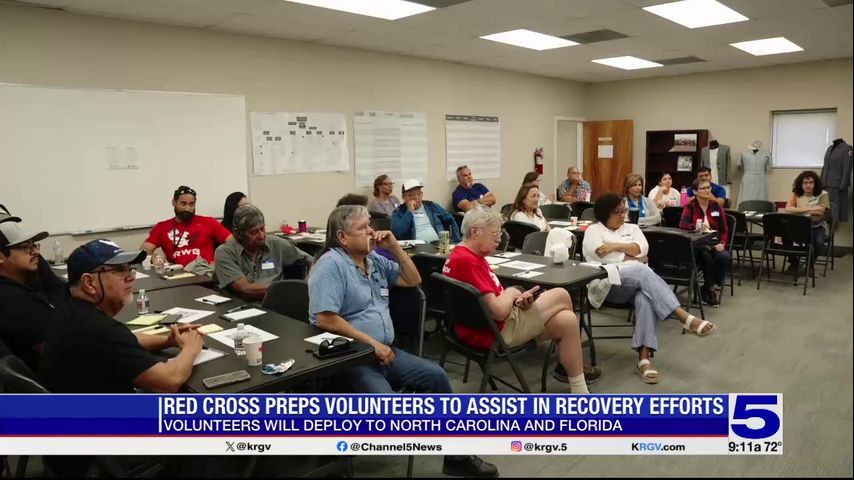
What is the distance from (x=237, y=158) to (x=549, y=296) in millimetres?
4011

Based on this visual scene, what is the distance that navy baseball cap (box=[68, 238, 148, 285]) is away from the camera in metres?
2.01

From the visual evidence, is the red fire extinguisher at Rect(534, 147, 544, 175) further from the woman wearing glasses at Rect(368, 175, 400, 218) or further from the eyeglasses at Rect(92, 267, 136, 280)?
the eyeglasses at Rect(92, 267, 136, 280)

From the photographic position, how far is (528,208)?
5.60m

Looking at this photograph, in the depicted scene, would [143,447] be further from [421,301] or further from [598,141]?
[598,141]

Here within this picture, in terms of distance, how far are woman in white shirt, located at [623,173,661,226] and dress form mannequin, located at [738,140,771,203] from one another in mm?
3651

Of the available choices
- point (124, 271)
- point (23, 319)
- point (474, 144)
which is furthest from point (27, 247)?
point (474, 144)

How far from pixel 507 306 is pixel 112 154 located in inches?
160

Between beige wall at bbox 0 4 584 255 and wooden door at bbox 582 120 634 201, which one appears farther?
wooden door at bbox 582 120 634 201

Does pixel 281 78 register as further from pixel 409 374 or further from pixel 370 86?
pixel 409 374

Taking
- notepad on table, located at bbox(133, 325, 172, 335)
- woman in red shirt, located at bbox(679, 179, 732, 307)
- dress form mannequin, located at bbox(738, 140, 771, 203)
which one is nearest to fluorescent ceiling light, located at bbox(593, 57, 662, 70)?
dress form mannequin, located at bbox(738, 140, 771, 203)

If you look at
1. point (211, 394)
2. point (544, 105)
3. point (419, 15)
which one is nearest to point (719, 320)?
point (419, 15)

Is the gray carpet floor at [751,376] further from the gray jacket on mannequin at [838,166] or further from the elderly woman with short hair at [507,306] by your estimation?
the gray jacket on mannequin at [838,166]

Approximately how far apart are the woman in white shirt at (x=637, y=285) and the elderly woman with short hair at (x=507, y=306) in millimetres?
732

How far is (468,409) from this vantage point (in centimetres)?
269
